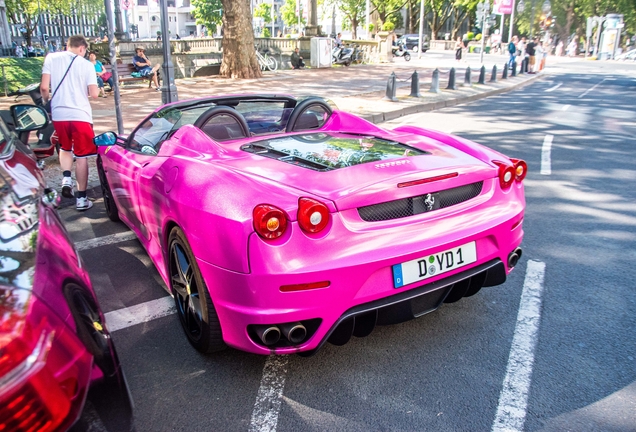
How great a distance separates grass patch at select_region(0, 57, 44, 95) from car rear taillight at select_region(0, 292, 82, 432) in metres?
17.7

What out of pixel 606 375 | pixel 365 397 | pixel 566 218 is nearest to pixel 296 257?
pixel 365 397

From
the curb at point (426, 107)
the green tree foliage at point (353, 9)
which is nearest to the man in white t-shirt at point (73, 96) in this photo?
the curb at point (426, 107)

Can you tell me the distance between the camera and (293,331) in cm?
243

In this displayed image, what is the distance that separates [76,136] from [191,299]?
12.2ft

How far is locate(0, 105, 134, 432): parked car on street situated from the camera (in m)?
1.22

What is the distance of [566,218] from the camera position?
5.35m

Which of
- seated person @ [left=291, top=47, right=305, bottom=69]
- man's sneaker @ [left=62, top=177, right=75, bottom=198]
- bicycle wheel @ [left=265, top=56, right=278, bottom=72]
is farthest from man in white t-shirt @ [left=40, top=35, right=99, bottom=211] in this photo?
seated person @ [left=291, top=47, right=305, bottom=69]

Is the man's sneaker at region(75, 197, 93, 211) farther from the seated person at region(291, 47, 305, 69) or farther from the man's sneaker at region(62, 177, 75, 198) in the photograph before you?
the seated person at region(291, 47, 305, 69)

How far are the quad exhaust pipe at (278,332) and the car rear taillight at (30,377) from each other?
114 cm

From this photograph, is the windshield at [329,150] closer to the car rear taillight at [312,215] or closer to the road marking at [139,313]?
the car rear taillight at [312,215]

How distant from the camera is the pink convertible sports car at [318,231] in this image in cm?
238

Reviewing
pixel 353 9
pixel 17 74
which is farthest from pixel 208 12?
pixel 17 74

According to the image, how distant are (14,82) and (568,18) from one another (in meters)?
68.2

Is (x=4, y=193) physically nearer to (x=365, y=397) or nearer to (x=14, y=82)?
(x=365, y=397)
